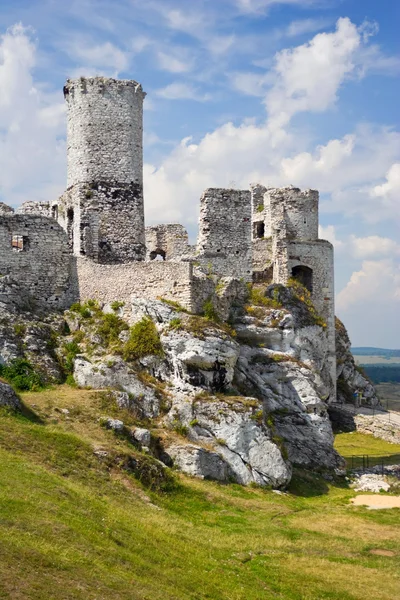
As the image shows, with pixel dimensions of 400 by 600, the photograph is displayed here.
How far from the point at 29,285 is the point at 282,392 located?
12345 millimetres

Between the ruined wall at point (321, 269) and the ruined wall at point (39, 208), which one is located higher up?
the ruined wall at point (39, 208)

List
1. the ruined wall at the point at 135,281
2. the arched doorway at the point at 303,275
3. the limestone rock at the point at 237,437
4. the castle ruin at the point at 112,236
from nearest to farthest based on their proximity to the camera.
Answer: the limestone rock at the point at 237,437 < the ruined wall at the point at 135,281 < the castle ruin at the point at 112,236 < the arched doorway at the point at 303,275

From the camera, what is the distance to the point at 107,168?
119ft

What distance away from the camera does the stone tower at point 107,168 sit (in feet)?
118

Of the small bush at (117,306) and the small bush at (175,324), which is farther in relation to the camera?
the small bush at (117,306)

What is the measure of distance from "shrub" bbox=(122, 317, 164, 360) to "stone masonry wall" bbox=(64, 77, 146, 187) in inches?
368

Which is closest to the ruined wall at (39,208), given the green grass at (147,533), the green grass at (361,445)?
the green grass at (147,533)

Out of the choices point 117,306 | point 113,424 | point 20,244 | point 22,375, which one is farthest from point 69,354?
point 113,424

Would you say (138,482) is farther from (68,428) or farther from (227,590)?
(227,590)

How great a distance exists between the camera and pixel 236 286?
3519cm

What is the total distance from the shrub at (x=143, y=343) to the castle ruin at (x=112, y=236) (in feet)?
6.15

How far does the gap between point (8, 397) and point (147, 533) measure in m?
7.79

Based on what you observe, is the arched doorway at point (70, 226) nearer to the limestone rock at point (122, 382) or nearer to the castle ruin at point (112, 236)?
the castle ruin at point (112, 236)

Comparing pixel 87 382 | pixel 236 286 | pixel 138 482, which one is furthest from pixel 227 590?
pixel 236 286
